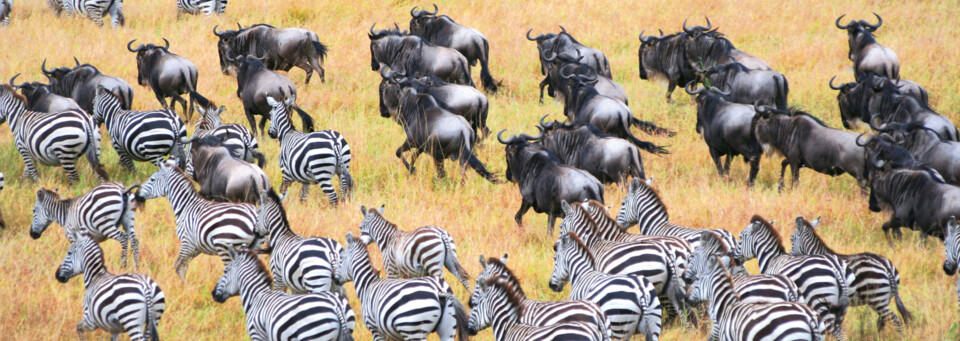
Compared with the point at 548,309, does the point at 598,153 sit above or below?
below

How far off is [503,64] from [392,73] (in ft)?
14.1

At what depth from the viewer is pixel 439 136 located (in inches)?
414

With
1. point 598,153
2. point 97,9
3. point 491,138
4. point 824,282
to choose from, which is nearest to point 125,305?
point 824,282

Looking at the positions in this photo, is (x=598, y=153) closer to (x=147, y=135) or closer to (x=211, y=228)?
(x=211, y=228)

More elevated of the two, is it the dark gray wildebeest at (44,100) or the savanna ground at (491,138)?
the dark gray wildebeest at (44,100)

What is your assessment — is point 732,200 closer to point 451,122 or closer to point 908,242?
point 908,242

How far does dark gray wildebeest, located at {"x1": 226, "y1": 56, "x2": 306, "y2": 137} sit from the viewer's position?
12242mm

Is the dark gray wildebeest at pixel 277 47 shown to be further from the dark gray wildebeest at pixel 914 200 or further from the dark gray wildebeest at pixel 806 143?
the dark gray wildebeest at pixel 914 200

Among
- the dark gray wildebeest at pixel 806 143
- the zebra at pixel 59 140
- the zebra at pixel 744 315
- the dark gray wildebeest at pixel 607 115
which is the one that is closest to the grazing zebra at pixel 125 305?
the zebra at pixel 744 315

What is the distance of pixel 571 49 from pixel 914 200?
714 cm

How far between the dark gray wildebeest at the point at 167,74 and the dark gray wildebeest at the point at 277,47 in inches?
65.3

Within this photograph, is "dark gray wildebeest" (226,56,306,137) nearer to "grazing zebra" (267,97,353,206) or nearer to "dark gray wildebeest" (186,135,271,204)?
"grazing zebra" (267,97,353,206)

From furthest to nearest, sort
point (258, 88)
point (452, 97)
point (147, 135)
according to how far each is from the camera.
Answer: point (258, 88), point (452, 97), point (147, 135)

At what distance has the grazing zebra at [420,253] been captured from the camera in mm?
6879
